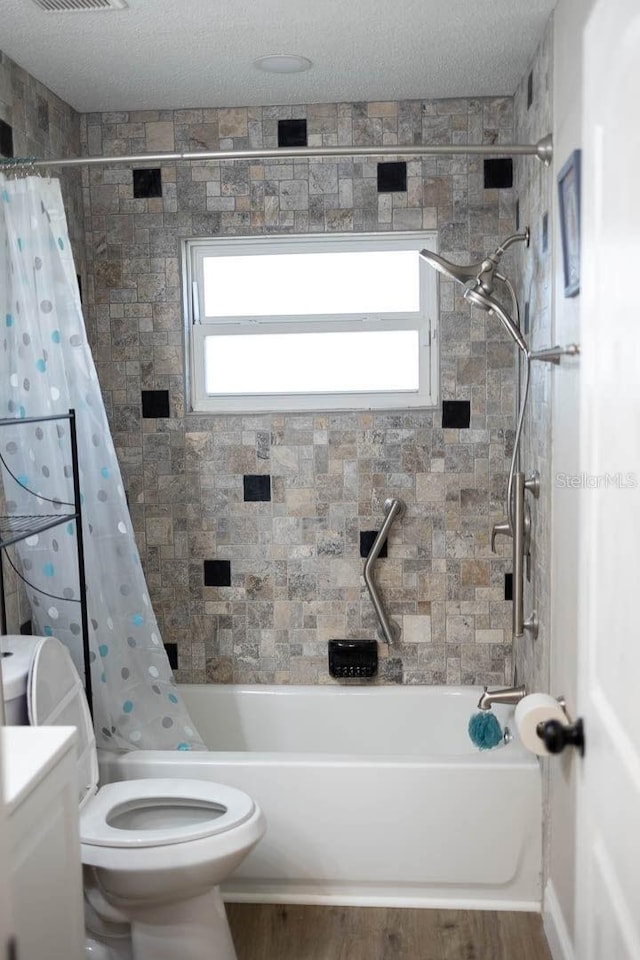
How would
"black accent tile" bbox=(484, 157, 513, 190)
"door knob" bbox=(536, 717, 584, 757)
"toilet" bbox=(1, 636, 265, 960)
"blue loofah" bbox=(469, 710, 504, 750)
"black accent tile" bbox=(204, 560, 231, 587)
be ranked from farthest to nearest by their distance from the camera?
"black accent tile" bbox=(204, 560, 231, 587)
"black accent tile" bbox=(484, 157, 513, 190)
"blue loofah" bbox=(469, 710, 504, 750)
"toilet" bbox=(1, 636, 265, 960)
"door knob" bbox=(536, 717, 584, 757)

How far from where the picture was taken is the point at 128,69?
2896mm

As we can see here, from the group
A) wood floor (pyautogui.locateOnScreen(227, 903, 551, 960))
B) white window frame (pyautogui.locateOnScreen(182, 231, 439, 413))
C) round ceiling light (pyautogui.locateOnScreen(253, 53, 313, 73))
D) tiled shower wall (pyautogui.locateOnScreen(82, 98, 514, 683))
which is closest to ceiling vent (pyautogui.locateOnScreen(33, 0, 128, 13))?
round ceiling light (pyautogui.locateOnScreen(253, 53, 313, 73))

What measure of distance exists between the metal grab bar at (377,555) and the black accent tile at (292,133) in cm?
129

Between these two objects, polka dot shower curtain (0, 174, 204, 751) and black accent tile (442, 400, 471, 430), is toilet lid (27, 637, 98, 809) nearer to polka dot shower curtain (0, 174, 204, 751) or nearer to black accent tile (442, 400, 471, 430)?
polka dot shower curtain (0, 174, 204, 751)

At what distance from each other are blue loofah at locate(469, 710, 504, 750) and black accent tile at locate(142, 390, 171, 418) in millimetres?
1508

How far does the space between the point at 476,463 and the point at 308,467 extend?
59 centimetres

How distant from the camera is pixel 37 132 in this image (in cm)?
303

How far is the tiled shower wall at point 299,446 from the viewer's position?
10.8ft

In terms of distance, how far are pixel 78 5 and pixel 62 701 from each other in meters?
1.77

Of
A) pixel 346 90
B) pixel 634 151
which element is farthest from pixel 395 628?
pixel 634 151

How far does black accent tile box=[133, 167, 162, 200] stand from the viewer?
337cm

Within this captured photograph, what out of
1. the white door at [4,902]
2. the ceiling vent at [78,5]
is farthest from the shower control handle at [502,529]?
the white door at [4,902]

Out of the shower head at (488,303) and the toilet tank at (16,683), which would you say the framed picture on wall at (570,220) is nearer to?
the shower head at (488,303)

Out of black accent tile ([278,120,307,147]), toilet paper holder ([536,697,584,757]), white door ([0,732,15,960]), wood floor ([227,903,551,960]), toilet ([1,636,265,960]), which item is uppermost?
black accent tile ([278,120,307,147])
